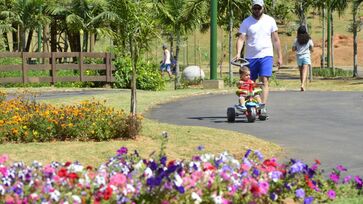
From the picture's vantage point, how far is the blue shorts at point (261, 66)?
43.2ft

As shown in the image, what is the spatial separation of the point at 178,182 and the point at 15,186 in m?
1.10

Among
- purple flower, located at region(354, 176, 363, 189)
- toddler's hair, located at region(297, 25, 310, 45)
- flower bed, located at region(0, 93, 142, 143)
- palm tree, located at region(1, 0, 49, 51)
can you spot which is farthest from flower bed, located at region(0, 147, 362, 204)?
palm tree, located at region(1, 0, 49, 51)

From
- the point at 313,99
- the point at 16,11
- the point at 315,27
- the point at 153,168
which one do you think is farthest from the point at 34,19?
the point at 315,27

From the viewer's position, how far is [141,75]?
26.5 metres

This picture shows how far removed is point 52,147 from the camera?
31.1 ft

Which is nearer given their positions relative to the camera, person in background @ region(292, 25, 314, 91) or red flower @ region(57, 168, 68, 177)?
red flower @ region(57, 168, 68, 177)

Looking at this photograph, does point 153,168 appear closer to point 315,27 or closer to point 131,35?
point 131,35


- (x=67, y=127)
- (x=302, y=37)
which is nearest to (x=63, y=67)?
(x=302, y=37)

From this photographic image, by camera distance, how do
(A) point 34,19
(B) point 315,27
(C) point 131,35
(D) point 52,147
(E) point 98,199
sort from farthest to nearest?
(B) point 315,27 → (A) point 34,19 → (C) point 131,35 → (D) point 52,147 → (E) point 98,199

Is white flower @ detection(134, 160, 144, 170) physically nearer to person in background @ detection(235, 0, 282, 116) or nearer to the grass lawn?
the grass lawn

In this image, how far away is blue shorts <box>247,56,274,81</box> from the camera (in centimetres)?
1316

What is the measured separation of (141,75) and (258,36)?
44.6ft

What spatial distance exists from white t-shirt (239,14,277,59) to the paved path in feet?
3.80

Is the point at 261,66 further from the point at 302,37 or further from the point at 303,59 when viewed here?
the point at 302,37
